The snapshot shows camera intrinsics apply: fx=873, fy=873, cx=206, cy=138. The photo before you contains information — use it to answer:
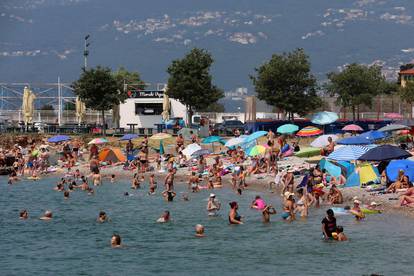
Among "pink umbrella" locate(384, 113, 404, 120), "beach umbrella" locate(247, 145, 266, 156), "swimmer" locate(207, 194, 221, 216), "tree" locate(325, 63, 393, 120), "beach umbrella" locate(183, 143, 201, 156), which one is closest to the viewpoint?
"swimmer" locate(207, 194, 221, 216)

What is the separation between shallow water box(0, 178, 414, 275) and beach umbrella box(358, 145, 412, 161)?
327cm

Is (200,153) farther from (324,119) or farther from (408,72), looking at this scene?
(408,72)

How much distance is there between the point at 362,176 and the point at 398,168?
2.45 meters

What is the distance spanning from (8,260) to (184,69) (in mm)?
39816

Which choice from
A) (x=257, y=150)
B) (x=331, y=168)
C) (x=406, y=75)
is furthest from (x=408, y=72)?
(x=331, y=168)

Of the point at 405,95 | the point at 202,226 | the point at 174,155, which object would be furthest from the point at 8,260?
the point at 405,95

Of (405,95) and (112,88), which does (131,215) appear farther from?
(405,95)

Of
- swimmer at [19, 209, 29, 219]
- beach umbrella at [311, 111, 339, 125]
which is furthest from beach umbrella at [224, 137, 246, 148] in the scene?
swimmer at [19, 209, 29, 219]

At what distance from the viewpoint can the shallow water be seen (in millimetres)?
23031

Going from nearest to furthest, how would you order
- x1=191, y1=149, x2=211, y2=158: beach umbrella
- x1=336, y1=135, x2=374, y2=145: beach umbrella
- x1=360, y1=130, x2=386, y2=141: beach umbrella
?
x1=336, y1=135, x2=374, y2=145: beach umbrella < x1=360, y1=130, x2=386, y2=141: beach umbrella < x1=191, y1=149, x2=211, y2=158: beach umbrella

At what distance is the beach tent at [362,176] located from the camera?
33.6m

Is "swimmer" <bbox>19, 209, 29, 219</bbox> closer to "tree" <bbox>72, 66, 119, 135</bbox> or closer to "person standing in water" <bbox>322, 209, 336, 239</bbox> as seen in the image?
"person standing in water" <bbox>322, 209, 336, 239</bbox>

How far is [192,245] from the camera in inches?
1032

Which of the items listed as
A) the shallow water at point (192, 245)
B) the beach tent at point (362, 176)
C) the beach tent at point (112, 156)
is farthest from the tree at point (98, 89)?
the beach tent at point (362, 176)
